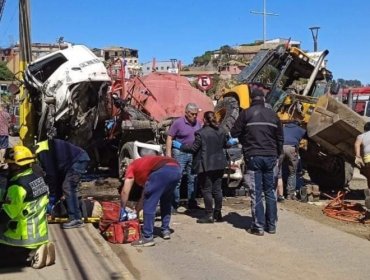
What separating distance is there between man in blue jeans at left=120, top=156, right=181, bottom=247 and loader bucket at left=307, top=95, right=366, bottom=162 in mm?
4793

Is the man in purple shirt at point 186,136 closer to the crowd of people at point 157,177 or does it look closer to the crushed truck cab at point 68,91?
the crowd of people at point 157,177

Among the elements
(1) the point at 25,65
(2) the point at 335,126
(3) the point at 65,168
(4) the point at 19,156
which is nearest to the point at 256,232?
(3) the point at 65,168

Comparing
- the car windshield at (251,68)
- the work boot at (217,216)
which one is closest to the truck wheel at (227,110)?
the car windshield at (251,68)

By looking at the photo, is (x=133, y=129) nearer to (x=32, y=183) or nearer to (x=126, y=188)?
(x=126, y=188)

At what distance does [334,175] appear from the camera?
496 inches

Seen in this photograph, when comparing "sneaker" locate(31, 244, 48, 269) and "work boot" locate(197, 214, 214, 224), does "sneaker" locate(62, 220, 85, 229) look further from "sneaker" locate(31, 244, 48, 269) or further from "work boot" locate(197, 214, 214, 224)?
"work boot" locate(197, 214, 214, 224)

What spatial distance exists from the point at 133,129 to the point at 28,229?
5618 mm

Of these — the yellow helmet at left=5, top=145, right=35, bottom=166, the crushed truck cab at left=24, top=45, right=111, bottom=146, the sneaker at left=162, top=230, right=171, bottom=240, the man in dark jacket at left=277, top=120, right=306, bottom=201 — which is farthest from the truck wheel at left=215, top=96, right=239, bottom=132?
the yellow helmet at left=5, top=145, right=35, bottom=166

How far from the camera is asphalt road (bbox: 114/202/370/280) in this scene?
6.12m

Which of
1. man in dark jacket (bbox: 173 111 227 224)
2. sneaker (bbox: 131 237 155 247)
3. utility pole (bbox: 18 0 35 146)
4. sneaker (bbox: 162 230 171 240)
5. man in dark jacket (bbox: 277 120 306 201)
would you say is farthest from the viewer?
utility pole (bbox: 18 0 35 146)

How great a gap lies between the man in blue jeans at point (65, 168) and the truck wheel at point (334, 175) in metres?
6.49

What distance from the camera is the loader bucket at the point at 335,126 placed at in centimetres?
1075

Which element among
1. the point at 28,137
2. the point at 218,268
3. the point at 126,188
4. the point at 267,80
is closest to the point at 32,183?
the point at 126,188

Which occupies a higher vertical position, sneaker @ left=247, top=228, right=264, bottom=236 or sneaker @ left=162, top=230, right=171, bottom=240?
sneaker @ left=162, top=230, right=171, bottom=240
